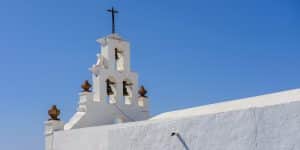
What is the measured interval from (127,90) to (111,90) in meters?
0.54

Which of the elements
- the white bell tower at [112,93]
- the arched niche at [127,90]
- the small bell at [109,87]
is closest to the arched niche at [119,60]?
the white bell tower at [112,93]

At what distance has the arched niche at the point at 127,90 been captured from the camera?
14.1 metres

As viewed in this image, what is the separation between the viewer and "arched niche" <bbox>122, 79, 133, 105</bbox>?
14055mm

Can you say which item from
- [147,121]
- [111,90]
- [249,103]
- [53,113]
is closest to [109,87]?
[111,90]

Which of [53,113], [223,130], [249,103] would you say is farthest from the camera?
[53,113]

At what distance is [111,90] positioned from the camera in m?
13.9

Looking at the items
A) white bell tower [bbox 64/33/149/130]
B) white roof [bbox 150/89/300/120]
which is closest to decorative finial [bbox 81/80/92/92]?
white bell tower [bbox 64/33/149/130]

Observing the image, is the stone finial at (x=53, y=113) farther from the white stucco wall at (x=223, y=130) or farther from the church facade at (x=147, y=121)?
the white stucco wall at (x=223, y=130)

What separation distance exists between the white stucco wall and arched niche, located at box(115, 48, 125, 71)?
320cm

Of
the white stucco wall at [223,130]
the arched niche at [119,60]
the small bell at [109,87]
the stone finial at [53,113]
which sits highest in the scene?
the arched niche at [119,60]

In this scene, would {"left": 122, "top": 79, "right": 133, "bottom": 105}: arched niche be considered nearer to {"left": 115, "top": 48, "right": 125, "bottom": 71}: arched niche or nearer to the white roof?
{"left": 115, "top": 48, "right": 125, "bottom": 71}: arched niche

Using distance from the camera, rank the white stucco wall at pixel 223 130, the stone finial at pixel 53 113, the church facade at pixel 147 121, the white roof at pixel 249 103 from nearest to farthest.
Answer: the white stucco wall at pixel 223 130 → the church facade at pixel 147 121 → the white roof at pixel 249 103 → the stone finial at pixel 53 113

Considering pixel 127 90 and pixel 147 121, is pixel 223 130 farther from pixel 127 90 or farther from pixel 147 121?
pixel 127 90

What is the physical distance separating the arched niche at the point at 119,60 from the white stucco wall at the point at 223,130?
3197 millimetres
